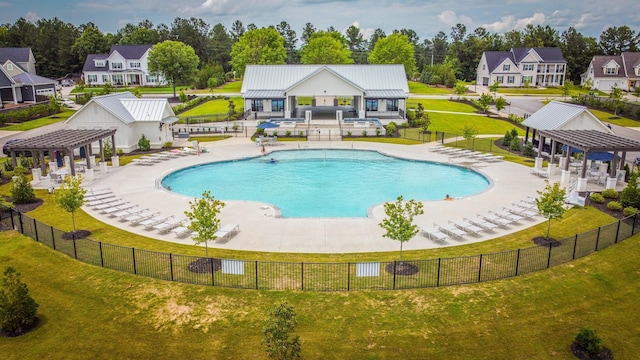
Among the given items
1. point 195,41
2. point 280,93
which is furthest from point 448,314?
point 195,41

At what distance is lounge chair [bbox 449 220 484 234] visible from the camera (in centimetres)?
2414

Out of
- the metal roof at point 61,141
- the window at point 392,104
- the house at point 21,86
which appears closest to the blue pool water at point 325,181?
the metal roof at point 61,141

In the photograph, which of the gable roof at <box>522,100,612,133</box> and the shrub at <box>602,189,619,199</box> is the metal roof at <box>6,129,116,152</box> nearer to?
the shrub at <box>602,189,619,199</box>

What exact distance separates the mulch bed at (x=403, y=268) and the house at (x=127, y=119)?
32213 mm

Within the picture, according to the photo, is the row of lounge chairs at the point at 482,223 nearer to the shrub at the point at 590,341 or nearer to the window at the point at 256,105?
the shrub at the point at 590,341

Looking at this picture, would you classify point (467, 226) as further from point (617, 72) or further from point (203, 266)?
point (617, 72)

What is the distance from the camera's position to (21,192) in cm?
2881

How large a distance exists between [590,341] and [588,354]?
17.5 inches

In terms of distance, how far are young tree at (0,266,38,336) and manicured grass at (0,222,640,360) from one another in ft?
1.37

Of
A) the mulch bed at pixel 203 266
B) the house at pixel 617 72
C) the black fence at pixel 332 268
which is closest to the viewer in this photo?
the black fence at pixel 332 268

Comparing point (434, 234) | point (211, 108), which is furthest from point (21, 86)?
point (434, 234)

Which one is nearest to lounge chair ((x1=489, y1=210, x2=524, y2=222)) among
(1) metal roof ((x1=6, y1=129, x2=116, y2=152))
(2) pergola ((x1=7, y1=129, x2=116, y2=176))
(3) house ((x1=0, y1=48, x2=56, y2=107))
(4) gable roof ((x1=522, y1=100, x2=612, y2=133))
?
(4) gable roof ((x1=522, y1=100, x2=612, y2=133))

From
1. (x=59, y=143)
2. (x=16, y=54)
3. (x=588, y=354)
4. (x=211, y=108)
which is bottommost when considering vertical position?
(x=588, y=354)

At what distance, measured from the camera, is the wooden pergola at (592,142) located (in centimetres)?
3075
